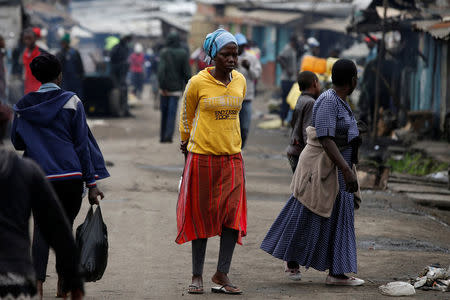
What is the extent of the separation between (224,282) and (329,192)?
97cm

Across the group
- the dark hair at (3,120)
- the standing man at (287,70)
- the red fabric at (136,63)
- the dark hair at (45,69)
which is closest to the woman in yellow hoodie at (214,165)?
the dark hair at (45,69)

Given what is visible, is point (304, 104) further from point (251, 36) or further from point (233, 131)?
point (251, 36)

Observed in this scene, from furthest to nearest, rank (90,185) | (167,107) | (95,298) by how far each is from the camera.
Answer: (167,107) → (95,298) → (90,185)

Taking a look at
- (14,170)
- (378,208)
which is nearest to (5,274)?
(14,170)

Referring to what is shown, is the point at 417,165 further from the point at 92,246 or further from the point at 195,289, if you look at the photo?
the point at 92,246

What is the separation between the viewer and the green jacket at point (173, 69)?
14.8 meters

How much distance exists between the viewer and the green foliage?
502 inches

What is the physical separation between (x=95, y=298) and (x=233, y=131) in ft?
4.79

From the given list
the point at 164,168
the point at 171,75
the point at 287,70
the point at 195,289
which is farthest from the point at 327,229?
the point at 287,70

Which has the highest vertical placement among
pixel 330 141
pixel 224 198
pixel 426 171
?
pixel 330 141

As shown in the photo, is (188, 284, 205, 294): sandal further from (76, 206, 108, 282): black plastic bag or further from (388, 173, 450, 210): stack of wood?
(388, 173, 450, 210): stack of wood

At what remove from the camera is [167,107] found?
14.9 meters

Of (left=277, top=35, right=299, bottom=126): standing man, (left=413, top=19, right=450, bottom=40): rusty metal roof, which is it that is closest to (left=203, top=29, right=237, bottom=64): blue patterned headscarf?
(left=413, top=19, right=450, bottom=40): rusty metal roof

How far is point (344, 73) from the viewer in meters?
6.19
